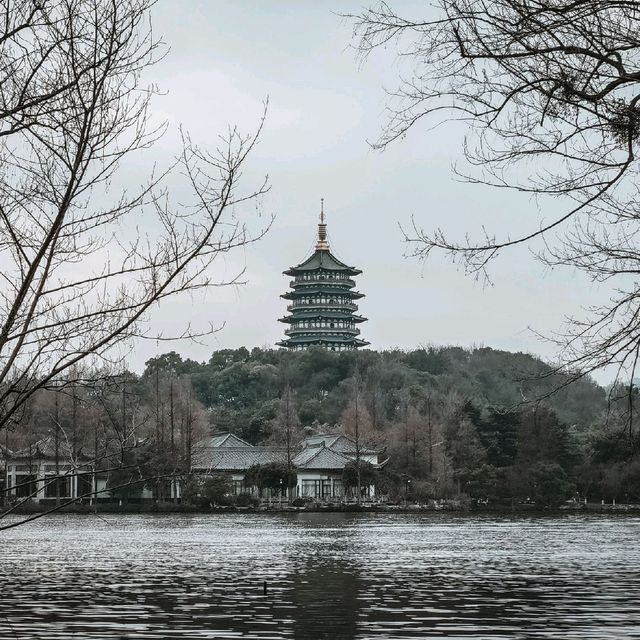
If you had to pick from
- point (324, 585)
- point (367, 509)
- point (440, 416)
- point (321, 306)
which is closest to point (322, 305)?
point (321, 306)

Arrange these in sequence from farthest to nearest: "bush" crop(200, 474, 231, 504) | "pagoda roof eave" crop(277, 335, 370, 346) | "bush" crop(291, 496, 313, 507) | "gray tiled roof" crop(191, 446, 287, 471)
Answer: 1. "pagoda roof eave" crop(277, 335, 370, 346)
2. "gray tiled roof" crop(191, 446, 287, 471)
3. "bush" crop(291, 496, 313, 507)
4. "bush" crop(200, 474, 231, 504)

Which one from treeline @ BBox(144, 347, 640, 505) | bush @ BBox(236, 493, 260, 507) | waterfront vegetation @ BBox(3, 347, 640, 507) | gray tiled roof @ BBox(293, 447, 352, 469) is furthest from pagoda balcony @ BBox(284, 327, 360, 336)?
bush @ BBox(236, 493, 260, 507)

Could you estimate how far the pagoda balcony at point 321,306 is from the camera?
107 m

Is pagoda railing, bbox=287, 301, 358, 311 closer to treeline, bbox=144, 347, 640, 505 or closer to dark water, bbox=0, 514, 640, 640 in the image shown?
treeline, bbox=144, 347, 640, 505

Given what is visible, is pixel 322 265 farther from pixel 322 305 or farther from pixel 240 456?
pixel 240 456

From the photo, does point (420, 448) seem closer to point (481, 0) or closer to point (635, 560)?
point (635, 560)

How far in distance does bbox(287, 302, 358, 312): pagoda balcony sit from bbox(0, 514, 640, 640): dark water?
7185 cm

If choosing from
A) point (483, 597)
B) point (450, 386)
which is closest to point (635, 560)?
point (483, 597)

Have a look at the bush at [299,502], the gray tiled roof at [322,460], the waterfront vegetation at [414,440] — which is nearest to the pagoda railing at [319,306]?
the waterfront vegetation at [414,440]

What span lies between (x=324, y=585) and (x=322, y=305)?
8840 cm

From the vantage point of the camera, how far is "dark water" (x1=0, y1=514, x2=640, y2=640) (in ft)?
43.4

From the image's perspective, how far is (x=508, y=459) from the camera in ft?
202

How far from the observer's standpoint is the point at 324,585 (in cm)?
1853

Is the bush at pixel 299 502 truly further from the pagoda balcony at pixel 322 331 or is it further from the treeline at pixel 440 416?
the pagoda balcony at pixel 322 331
